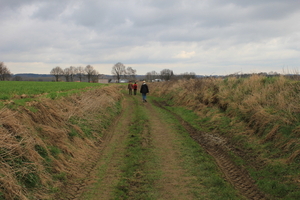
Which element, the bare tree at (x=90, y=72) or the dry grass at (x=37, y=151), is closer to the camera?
the dry grass at (x=37, y=151)

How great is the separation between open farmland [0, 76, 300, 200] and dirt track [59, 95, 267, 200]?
0.08 ft

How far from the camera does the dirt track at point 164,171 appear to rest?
5.21 metres

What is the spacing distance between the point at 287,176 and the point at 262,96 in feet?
18.8

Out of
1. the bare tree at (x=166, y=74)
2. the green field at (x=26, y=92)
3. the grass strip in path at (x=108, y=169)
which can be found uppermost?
the bare tree at (x=166, y=74)

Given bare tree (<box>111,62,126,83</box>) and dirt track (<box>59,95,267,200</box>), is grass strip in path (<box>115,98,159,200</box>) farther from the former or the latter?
bare tree (<box>111,62,126,83</box>)

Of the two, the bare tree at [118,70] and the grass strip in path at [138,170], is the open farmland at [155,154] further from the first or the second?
the bare tree at [118,70]

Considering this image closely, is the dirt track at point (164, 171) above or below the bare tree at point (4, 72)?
below

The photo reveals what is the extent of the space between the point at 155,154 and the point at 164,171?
140cm

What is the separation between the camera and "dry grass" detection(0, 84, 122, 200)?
15.4 feet

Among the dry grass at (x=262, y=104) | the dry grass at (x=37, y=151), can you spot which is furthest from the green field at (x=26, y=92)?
the dry grass at (x=262, y=104)


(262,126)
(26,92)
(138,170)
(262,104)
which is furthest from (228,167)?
(26,92)

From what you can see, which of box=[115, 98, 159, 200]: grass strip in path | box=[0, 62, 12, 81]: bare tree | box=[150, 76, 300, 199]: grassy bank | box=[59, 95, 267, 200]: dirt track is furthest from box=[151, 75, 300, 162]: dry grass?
box=[0, 62, 12, 81]: bare tree

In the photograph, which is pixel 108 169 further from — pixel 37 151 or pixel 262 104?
pixel 262 104

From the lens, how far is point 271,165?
643 centimetres
